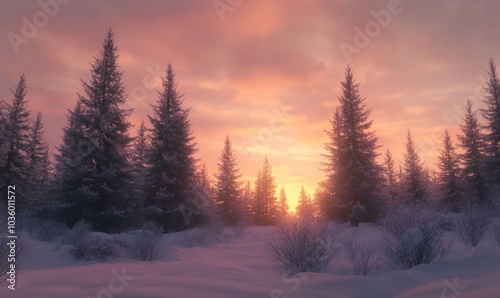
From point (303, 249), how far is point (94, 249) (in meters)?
7.08

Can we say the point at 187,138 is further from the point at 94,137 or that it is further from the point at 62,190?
the point at 62,190

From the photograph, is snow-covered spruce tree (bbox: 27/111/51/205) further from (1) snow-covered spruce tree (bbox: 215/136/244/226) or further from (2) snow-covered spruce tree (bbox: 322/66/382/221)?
(2) snow-covered spruce tree (bbox: 322/66/382/221)

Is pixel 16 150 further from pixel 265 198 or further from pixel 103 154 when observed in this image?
pixel 265 198

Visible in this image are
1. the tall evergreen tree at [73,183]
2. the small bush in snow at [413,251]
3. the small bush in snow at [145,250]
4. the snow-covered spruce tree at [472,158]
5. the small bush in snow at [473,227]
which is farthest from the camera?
the snow-covered spruce tree at [472,158]

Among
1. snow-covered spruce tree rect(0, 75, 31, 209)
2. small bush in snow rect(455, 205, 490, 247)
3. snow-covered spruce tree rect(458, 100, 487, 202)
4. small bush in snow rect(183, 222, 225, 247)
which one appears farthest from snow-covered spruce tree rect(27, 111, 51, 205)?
snow-covered spruce tree rect(458, 100, 487, 202)

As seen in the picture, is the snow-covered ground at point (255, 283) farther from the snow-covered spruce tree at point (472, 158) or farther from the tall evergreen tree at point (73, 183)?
the snow-covered spruce tree at point (472, 158)

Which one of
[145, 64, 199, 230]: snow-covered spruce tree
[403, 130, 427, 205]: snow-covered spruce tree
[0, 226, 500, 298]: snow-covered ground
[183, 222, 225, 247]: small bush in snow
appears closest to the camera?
[0, 226, 500, 298]: snow-covered ground

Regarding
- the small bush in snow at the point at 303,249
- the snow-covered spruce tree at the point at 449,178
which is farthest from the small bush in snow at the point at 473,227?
the snow-covered spruce tree at the point at 449,178

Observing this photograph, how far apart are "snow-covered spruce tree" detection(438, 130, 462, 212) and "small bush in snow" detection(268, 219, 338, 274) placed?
30.4m

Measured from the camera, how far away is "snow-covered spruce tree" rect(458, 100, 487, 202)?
3112 centimetres

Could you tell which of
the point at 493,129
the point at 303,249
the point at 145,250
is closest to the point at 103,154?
the point at 145,250

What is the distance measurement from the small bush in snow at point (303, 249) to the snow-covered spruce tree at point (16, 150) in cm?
2669

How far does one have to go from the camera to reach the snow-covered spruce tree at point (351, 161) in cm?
2498

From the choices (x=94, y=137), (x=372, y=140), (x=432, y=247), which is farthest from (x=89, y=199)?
(x=372, y=140)
